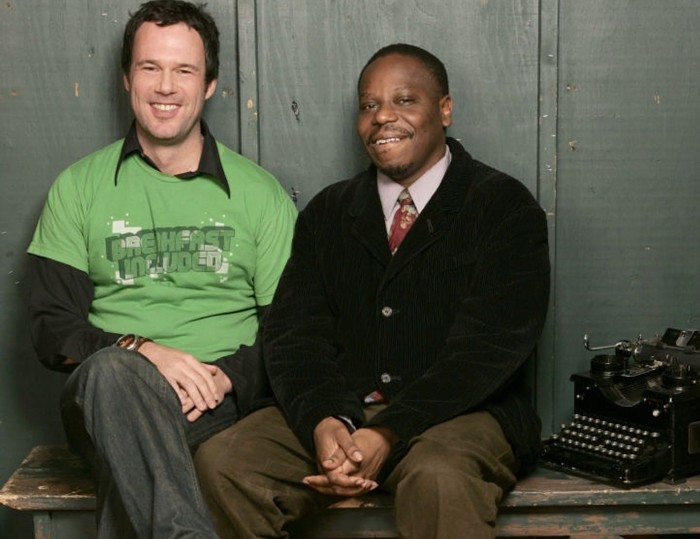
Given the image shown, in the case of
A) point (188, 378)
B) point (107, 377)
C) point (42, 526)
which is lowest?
point (42, 526)

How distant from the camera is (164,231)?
359 cm

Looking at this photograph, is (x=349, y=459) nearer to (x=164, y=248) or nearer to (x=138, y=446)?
(x=138, y=446)

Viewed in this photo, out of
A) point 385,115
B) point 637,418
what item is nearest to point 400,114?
point 385,115

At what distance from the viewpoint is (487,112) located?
400cm

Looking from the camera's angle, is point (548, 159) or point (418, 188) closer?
point (418, 188)

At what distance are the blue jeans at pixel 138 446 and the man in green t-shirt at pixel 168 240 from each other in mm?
313

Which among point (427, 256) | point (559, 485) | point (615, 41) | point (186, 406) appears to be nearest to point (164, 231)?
point (186, 406)

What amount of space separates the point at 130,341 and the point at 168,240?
35 centimetres

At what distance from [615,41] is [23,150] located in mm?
2009

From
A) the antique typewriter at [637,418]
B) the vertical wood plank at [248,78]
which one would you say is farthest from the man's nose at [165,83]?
the antique typewriter at [637,418]

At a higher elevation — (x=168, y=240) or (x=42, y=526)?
(x=168, y=240)

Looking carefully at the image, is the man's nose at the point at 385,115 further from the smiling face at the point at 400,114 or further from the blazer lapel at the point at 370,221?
the blazer lapel at the point at 370,221

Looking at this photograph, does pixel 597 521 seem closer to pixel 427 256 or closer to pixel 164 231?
pixel 427 256

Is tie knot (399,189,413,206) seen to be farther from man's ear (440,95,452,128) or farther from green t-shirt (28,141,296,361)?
green t-shirt (28,141,296,361)
